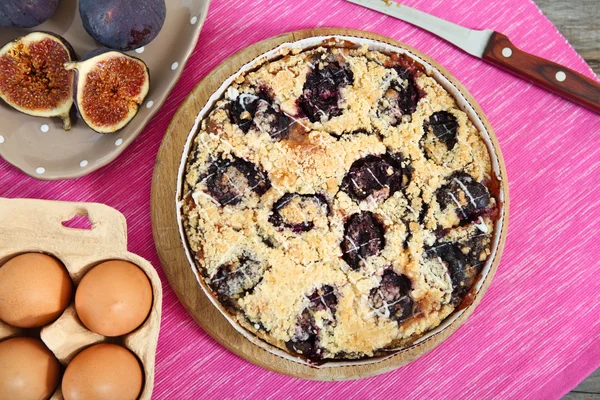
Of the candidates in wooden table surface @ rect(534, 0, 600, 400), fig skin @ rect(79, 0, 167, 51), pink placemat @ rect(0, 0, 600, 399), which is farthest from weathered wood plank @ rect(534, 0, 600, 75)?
fig skin @ rect(79, 0, 167, 51)

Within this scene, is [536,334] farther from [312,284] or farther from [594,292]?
[312,284]

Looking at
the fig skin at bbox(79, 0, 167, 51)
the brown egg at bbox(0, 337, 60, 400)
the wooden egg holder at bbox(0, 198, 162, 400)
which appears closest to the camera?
the brown egg at bbox(0, 337, 60, 400)

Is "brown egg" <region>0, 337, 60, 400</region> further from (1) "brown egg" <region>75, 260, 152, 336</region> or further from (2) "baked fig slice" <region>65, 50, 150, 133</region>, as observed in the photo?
(2) "baked fig slice" <region>65, 50, 150, 133</region>

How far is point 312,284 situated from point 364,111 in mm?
520

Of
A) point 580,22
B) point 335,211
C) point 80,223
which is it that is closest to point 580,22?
point 580,22

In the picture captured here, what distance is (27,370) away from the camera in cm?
141

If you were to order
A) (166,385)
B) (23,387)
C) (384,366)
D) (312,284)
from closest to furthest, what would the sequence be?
(23,387) < (312,284) < (384,366) < (166,385)

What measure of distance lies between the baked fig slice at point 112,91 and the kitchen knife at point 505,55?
77 cm

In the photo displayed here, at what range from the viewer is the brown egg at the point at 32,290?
1.41 metres

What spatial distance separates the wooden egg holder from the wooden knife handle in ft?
4.40

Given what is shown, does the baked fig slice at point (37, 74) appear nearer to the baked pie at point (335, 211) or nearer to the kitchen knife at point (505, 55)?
the baked pie at point (335, 211)

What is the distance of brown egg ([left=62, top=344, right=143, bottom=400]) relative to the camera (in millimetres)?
1388

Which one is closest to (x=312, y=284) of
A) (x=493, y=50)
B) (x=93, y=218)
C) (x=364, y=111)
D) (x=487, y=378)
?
(x=364, y=111)

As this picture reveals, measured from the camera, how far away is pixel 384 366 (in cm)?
169
